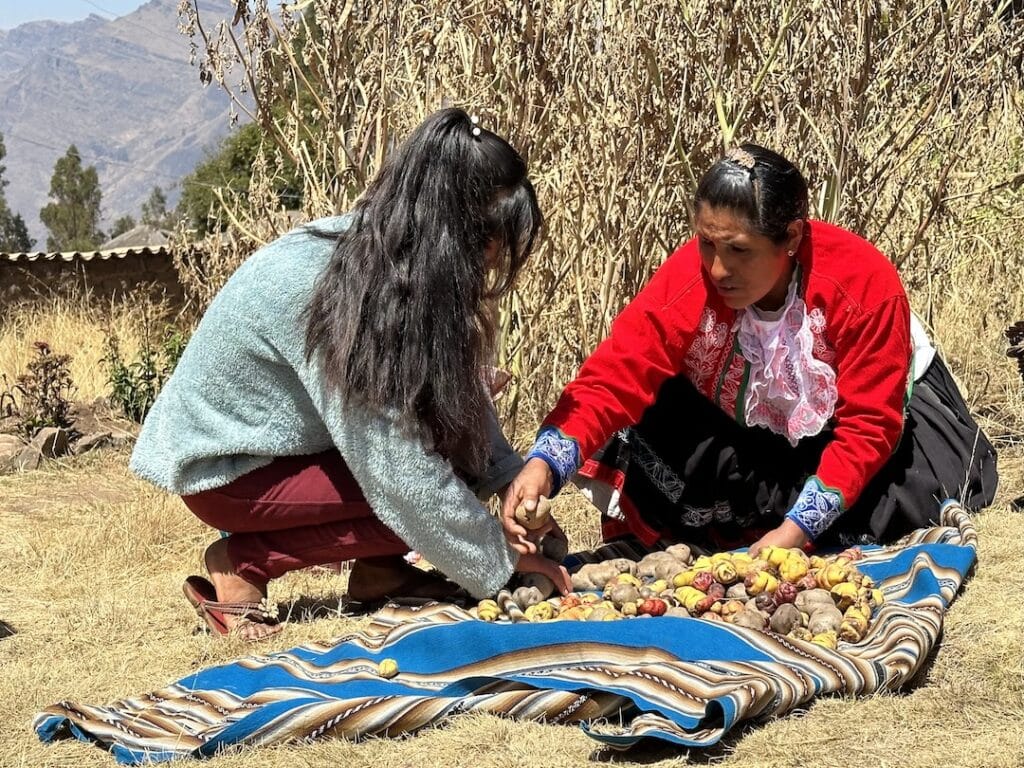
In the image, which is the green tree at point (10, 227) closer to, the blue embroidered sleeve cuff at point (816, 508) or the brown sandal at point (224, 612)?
the brown sandal at point (224, 612)

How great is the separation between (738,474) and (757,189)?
0.93m

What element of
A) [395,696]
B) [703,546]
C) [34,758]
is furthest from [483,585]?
[34,758]

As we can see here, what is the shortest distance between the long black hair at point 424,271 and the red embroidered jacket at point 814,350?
21.2 inches

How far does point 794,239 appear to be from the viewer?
326 centimetres

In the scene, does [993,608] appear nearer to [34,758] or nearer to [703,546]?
[703,546]

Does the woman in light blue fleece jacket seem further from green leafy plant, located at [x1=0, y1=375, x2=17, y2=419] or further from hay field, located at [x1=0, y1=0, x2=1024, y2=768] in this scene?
green leafy plant, located at [x1=0, y1=375, x2=17, y2=419]

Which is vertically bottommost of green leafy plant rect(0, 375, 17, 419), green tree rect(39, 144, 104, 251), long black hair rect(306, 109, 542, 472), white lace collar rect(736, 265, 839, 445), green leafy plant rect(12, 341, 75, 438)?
green tree rect(39, 144, 104, 251)

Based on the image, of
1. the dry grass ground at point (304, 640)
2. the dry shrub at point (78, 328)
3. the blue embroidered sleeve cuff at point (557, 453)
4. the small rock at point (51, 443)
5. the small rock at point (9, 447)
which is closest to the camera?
the dry grass ground at point (304, 640)

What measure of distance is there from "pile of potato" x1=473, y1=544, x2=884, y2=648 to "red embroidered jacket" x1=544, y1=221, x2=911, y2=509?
0.32 meters

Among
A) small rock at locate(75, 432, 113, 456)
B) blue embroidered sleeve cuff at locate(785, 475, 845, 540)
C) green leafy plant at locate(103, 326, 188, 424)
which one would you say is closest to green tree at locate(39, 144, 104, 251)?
green leafy plant at locate(103, 326, 188, 424)

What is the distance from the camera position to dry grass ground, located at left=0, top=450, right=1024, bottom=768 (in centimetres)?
243

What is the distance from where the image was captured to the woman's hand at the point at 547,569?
326cm

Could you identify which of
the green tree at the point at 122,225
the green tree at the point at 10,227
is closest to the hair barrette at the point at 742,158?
the green tree at the point at 10,227

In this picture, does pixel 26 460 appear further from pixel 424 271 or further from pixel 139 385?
pixel 424 271
